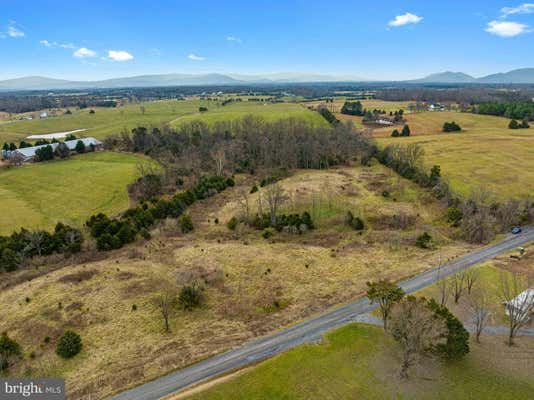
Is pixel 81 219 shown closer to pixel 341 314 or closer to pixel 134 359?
pixel 134 359

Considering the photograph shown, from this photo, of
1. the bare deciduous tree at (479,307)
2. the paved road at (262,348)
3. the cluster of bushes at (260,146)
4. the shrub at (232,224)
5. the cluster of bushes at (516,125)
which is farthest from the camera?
the cluster of bushes at (516,125)

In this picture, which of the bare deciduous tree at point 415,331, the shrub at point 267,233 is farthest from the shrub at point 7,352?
the shrub at point 267,233

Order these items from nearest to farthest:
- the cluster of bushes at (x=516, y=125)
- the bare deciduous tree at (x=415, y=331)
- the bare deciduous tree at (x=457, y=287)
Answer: the bare deciduous tree at (x=415, y=331), the bare deciduous tree at (x=457, y=287), the cluster of bushes at (x=516, y=125)

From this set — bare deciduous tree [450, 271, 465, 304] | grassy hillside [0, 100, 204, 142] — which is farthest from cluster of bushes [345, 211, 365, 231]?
grassy hillside [0, 100, 204, 142]

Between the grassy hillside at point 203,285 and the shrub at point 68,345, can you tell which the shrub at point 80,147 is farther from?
the shrub at point 68,345

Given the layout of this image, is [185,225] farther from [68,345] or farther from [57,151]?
[57,151]

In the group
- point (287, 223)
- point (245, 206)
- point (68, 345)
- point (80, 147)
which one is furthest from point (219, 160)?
point (68, 345)
